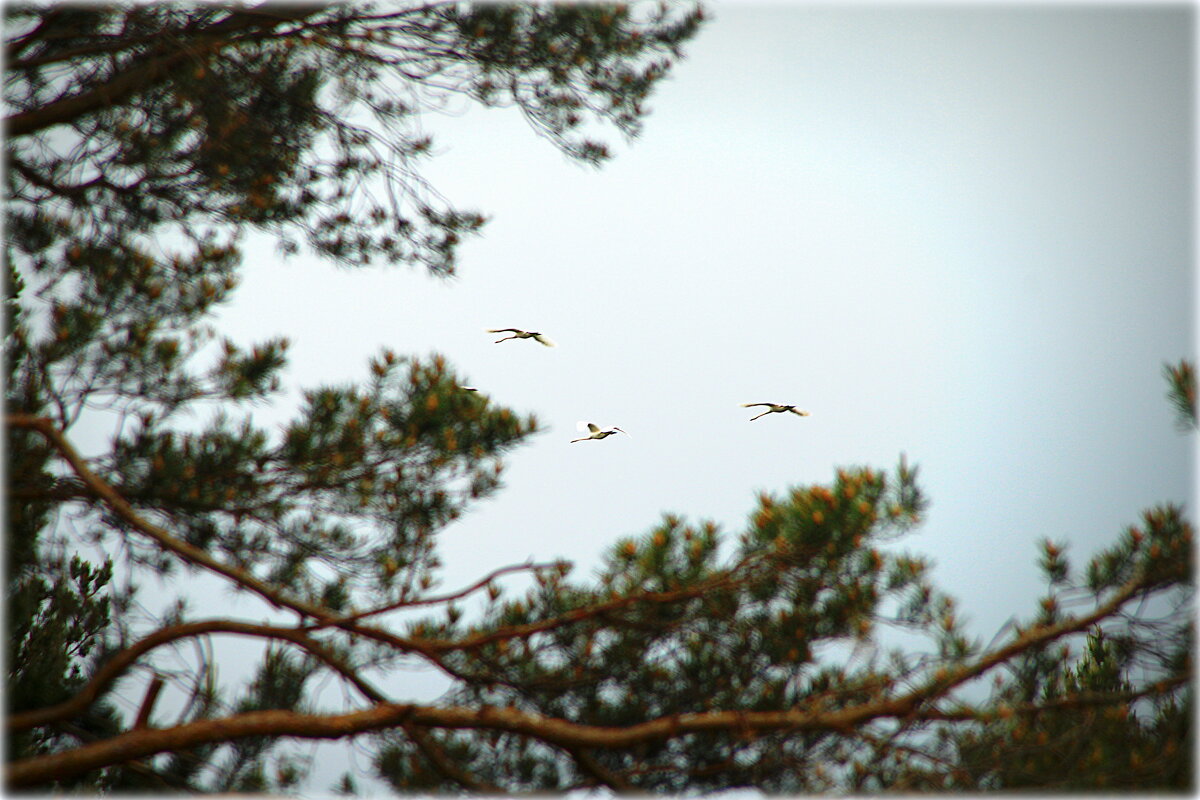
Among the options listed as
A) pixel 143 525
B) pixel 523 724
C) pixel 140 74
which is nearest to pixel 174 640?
pixel 143 525

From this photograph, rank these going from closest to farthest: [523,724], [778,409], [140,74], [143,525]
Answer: [778,409] < [523,724] < [143,525] < [140,74]

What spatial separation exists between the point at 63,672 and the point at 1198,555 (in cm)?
262

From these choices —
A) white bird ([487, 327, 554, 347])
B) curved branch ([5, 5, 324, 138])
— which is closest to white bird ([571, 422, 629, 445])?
white bird ([487, 327, 554, 347])

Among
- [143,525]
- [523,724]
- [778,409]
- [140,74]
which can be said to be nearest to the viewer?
[778,409]

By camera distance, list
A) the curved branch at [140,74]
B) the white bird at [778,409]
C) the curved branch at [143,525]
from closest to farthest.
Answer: the white bird at [778,409] → the curved branch at [143,525] → the curved branch at [140,74]

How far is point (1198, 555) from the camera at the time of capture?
1.60 meters

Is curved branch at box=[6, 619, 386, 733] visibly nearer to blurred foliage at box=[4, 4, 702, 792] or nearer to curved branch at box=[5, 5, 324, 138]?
blurred foliage at box=[4, 4, 702, 792]

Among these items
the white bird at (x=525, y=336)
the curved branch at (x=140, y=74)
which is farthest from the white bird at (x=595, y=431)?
the curved branch at (x=140, y=74)

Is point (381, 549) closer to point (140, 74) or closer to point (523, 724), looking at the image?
point (523, 724)

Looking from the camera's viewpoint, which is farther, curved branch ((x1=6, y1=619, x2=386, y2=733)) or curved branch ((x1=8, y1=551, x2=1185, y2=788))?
curved branch ((x1=6, y1=619, x2=386, y2=733))

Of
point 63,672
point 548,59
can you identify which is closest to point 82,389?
point 63,672

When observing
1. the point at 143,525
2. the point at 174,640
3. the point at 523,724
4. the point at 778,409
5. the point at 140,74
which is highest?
the point at 140,74

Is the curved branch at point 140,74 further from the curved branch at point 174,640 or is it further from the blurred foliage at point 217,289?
the curved branch at point 174,640

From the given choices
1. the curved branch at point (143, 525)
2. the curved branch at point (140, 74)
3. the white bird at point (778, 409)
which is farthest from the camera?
the curved branch at point (140, 74)
